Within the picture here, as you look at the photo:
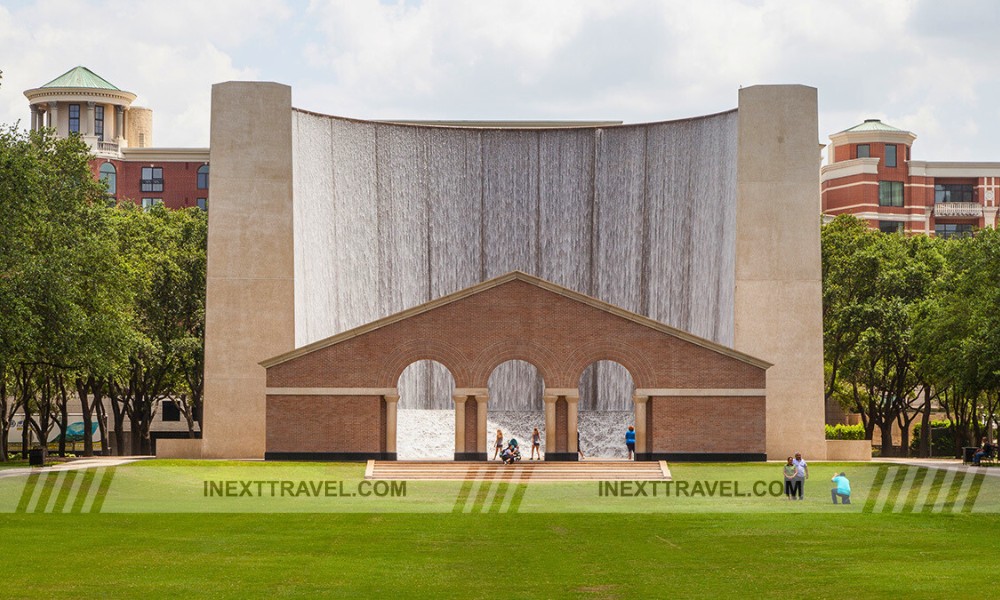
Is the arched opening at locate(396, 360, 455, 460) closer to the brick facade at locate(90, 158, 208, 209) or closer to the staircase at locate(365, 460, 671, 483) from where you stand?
the staircase at locate(365, 460, 671, 483)

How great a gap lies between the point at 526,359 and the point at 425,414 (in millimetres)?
9077

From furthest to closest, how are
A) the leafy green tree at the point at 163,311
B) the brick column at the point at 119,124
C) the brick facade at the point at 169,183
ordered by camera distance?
1. the brick column at the point at 119,124
2. the brick facade at the point at 169,183
3. the leafy green tree at the point at 163,311

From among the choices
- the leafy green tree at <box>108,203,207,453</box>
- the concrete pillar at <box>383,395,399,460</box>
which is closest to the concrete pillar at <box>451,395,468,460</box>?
the concrete pillar at <box>383,395,399,460</box>

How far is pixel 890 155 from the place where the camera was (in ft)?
375

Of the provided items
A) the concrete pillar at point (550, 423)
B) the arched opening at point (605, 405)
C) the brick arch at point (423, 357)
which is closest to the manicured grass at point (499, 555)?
the concrete pillar at point (550, 423)

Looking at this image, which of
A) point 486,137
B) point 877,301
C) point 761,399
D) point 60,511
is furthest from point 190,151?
point 60,511

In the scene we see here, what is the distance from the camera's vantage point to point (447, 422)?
203ft

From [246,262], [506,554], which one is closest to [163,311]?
[246,262]

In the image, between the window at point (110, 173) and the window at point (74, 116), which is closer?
the window at point (110, 173)

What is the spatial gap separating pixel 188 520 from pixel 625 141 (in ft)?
128

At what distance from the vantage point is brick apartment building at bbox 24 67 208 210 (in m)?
115

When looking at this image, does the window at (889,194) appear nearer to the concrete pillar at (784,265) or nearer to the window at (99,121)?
the concrete pillar at (784,265)

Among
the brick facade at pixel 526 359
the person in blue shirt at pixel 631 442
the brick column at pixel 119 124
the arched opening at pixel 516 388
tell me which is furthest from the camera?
the brick column at pixel 119 124

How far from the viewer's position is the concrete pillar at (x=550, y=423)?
179ft
